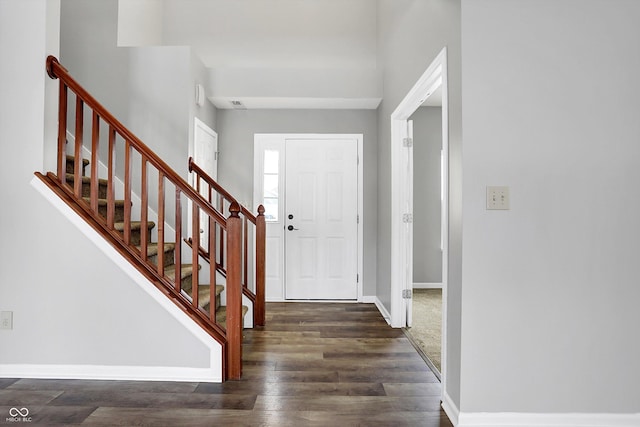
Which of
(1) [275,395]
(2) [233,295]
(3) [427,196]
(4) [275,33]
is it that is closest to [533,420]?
(1) [275,395]

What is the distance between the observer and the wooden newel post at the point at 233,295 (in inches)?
100

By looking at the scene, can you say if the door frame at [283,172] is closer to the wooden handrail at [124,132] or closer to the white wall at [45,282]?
the wooden handrail at [124,132]

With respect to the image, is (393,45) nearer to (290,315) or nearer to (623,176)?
(623,176)

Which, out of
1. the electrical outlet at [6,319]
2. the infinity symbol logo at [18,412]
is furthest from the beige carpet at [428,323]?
the electrical outlet at [6,319]

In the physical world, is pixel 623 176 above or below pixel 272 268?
above

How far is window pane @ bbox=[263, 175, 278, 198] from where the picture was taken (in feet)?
16.1

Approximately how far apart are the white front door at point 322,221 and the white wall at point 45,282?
245cm

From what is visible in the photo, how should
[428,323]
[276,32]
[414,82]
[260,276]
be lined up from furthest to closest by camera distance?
1. [276,32]
2. [428,323]
3. [260,276]
4. [414,82]

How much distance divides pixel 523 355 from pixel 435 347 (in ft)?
4.30

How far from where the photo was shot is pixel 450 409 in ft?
7.05

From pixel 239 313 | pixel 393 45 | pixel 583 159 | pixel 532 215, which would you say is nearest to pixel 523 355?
pixel 532 215

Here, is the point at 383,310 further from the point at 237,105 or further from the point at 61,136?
the point at 61,136

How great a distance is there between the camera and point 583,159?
2.01 metres

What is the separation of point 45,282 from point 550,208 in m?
2.99
